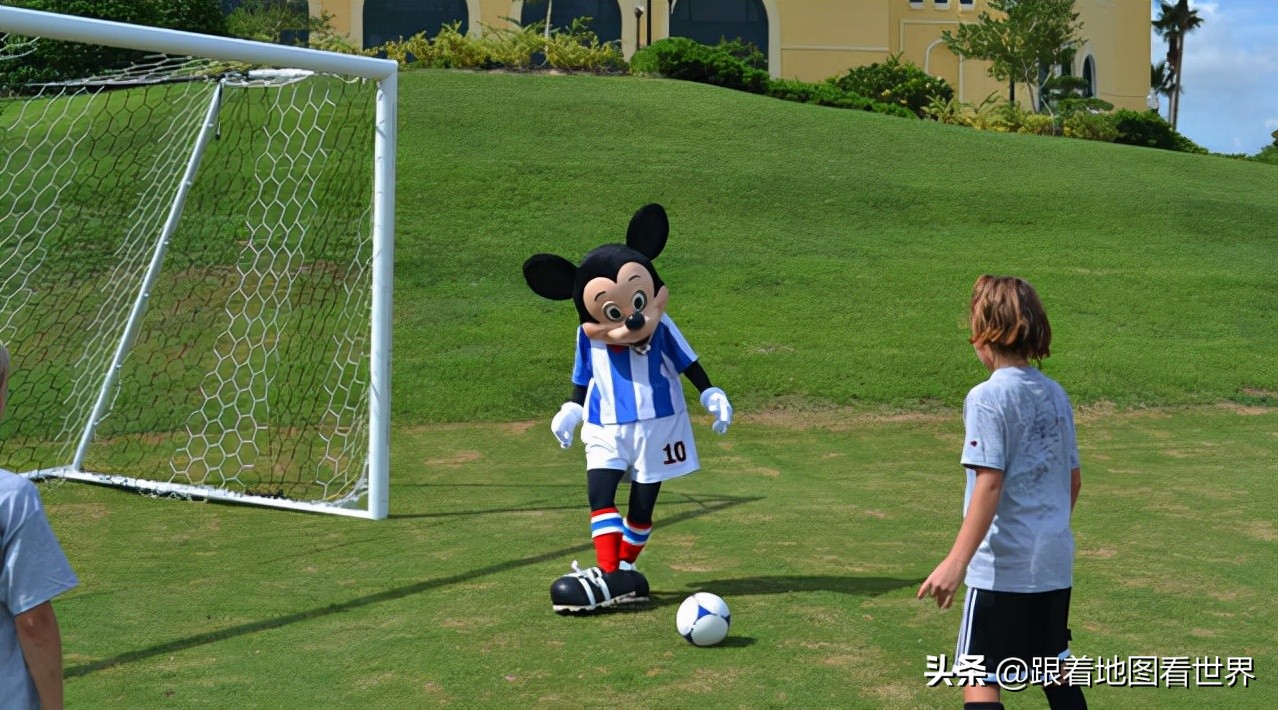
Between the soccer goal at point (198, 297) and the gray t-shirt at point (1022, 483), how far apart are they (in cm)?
455

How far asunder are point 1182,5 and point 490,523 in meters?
46.7

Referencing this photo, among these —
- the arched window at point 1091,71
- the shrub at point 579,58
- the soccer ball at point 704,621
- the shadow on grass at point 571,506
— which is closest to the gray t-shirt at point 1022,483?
the soccer ball at point 704,621

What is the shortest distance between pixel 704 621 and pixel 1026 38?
25208 mm

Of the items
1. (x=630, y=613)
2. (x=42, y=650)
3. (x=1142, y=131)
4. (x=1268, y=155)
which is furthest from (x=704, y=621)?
(x=1268, y=155)

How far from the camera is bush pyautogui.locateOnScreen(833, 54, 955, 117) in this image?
2675 cm

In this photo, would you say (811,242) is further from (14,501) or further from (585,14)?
(585,14)

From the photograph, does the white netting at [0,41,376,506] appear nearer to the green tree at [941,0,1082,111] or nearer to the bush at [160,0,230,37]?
the bush at [160,0,230,37]

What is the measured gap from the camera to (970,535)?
3416mm

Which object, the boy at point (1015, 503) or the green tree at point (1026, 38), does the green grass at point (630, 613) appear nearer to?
the boy at point (1015, 503)

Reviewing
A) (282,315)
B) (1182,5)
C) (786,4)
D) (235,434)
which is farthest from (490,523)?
(1182,5)

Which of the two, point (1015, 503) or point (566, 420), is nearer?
point (1015, 503)

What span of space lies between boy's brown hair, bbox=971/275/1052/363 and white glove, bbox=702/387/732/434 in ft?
7.40

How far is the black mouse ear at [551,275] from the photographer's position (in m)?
6.12

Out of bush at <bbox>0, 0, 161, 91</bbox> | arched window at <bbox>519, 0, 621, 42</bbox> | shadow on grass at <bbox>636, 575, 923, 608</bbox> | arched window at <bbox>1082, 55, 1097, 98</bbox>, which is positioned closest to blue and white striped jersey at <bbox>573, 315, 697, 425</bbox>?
shadow on grass at <bbox>636, 575, 923, 608</bbox>
